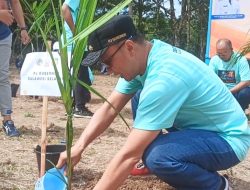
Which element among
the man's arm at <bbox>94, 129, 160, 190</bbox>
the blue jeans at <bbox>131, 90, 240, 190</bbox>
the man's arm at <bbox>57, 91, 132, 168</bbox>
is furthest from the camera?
the man's arm at <bbox>57, 91, 132, 168</bbox>

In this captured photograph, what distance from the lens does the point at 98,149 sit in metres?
3.77

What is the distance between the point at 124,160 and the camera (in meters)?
2.05

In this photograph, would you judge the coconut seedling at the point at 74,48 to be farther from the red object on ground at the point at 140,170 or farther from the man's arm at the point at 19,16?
the man's arm at the point at 19,16

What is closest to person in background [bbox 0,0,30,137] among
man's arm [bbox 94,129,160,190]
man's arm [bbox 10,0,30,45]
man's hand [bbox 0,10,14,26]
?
man's hand [bbox 0,10,14,26]

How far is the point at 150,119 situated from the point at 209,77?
432mm

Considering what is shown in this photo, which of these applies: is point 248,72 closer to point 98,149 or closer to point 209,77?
point 98,149

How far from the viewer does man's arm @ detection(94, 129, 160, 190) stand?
2.02 metres

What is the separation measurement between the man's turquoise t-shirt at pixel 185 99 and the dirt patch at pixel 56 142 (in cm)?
62

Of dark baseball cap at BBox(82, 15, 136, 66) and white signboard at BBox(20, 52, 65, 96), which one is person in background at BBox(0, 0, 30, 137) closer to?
white signboard at BBox(20, 52, 65, 96)

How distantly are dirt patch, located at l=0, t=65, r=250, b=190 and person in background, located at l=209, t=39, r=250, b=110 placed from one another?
117 cm

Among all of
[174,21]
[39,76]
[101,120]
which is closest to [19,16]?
[39,76]

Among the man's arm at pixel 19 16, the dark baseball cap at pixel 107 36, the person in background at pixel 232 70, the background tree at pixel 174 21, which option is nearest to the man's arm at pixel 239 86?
the person in background at pixel 232 70

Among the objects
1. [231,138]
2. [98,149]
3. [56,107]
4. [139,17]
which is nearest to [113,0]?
[139,17]

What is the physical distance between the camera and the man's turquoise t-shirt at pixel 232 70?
16.7ft
